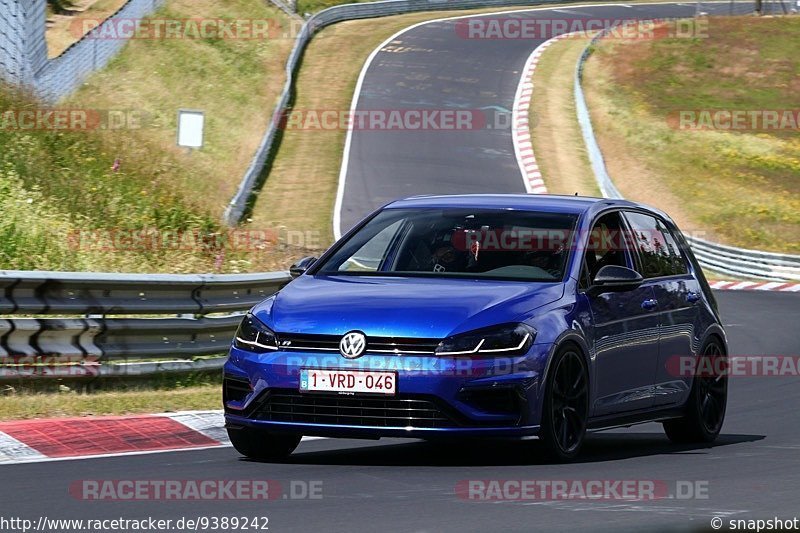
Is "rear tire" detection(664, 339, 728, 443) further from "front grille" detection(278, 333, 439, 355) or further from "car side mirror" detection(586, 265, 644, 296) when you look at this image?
"front grille" detection(278, 333, 439, 355)

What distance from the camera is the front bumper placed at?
803cm

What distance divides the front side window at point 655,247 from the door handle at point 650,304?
7.9 inches

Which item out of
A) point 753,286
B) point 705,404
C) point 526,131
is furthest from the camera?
point 526,131

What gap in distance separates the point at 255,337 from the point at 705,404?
3611 mm

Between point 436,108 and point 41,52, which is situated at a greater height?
point 41,52

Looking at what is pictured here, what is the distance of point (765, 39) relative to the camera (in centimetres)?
5900

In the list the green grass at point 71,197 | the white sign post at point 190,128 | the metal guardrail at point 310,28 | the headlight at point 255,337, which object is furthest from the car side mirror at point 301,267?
the white sign post at point 190,128

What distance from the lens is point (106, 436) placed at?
962 cm

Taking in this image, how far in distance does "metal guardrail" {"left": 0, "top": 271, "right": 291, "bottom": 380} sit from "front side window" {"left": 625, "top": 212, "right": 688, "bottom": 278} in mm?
3712

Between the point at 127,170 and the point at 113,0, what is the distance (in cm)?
3490

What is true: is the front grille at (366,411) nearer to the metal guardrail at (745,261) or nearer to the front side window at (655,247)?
the front side window at (655,247)

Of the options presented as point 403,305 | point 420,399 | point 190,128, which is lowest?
point 420,399

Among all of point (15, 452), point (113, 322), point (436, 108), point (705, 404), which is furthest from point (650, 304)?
point (436, 108)

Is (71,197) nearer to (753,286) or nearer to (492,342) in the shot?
(492,342)
